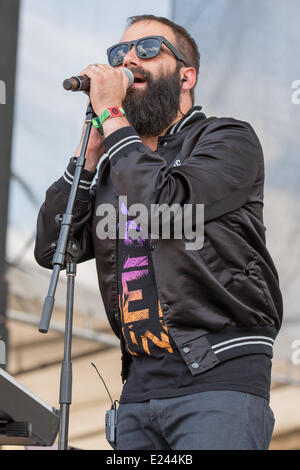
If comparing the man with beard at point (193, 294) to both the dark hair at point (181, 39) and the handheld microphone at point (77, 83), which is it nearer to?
the handheld microphone at point (77, 83)

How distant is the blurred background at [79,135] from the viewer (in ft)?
9.71

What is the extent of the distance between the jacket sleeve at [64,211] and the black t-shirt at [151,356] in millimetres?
194

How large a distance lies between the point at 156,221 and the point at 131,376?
447 millimetres

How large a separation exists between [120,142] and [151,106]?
387 millimetres

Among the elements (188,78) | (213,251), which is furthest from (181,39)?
(213,251)

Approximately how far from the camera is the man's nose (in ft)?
7.43

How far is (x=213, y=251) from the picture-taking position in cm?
186

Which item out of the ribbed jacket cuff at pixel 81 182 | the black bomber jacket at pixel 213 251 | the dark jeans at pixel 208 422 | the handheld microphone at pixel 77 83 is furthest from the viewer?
the ribbed jacket cuff at pixel 81 182

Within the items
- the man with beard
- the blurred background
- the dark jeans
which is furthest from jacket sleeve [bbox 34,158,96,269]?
the blurred background

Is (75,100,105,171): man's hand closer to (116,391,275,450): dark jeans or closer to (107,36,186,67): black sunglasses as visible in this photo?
(107,36,186,67): black sunglasses

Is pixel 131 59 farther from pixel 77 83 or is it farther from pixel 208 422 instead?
pixel 208 422

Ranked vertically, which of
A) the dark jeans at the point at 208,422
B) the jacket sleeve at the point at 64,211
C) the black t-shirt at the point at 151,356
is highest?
the jacket sleeve at the point at 64,211

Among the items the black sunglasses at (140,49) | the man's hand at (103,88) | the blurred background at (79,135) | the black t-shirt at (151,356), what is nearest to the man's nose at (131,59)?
the black sunglasses at (140,49)

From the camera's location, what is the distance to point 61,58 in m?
3.68
